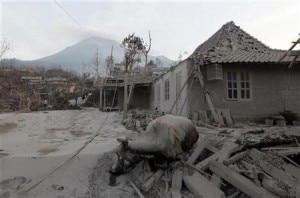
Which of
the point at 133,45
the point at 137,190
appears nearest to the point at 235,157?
the point at 137,190

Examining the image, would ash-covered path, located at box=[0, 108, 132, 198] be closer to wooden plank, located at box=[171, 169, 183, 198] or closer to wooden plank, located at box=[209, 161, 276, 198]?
wooden plank, located at box=[171, 169, 183, 198]

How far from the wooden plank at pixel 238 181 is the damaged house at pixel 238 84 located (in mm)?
6085

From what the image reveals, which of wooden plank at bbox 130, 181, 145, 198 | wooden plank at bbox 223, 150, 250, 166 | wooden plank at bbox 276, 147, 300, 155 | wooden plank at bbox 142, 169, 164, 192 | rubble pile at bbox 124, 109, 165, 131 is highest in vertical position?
rubble pile at bbox 124, 109, 165, 131

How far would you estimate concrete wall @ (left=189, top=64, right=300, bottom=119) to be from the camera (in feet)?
38.3

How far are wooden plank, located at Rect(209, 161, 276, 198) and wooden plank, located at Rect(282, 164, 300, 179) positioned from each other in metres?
0.82

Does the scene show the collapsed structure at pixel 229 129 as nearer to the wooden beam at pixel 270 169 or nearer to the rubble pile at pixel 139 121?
the wooden beam at pixel 270 169

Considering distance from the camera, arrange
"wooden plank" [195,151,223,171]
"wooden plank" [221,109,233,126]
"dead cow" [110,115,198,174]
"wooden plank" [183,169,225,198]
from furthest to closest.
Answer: "wooden plank" [221,109,233,126] → "dead cow" [110,115,198,174] → "wooden plank" [195,151,223,171] → "wooden plank" [183,169,225,198]

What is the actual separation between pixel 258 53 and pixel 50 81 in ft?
70.9

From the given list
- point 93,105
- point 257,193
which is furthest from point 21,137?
point 93,105

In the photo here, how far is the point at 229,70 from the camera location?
11.9m

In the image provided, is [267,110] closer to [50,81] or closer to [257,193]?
[257,193]

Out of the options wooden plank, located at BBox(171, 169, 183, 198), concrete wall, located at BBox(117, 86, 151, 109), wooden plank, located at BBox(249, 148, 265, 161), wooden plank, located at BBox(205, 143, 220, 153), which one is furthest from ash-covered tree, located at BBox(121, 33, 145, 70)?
wooden plank, located at BBox(171, 169, 183, 198)

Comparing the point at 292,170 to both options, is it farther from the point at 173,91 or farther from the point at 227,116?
the point at 173,91

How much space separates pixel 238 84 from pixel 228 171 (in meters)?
7.80
